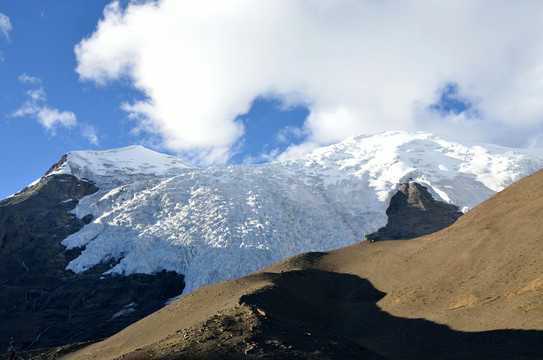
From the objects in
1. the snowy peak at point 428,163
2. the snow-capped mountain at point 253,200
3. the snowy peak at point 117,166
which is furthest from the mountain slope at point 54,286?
the snowy peak at point 428,163

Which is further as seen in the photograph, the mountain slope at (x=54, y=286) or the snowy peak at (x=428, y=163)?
the snowy peak at (x=428, y=163)

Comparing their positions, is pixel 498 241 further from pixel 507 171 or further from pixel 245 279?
pixel 507 171

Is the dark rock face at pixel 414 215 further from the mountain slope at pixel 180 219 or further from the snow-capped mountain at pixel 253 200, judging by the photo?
the snow-capped mountain at pixel 253 200

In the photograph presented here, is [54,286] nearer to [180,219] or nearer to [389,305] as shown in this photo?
[180,219]

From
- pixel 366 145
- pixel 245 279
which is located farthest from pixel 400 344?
pixel 366 145

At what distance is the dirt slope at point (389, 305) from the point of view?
22.1 meters

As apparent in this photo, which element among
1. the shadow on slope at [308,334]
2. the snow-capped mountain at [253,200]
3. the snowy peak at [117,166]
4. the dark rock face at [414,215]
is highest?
the snowy peak at [117,166]

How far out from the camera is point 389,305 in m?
36.8

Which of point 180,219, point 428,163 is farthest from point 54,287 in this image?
point 428,163

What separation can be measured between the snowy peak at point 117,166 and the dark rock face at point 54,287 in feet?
40.4

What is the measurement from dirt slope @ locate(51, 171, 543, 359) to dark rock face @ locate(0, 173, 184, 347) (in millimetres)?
28397

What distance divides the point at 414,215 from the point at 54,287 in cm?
7930

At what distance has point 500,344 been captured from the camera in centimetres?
2305

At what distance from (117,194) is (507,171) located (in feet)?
335
